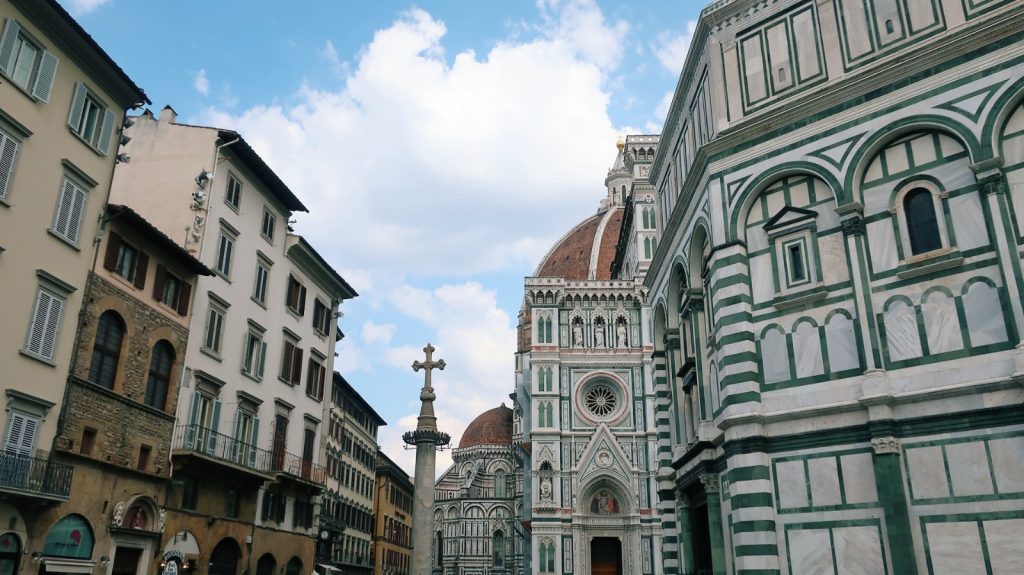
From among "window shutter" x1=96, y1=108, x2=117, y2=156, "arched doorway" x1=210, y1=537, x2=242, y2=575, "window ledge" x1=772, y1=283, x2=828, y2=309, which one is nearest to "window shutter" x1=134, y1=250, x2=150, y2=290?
"window shutter" x1=96, y1=108, x2=117, y2=156

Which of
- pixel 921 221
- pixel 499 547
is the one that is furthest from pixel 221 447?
pixel 499 547

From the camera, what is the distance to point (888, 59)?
17719mm

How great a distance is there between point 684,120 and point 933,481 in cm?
1342

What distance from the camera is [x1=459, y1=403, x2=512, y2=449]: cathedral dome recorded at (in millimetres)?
108875

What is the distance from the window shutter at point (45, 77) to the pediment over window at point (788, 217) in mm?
17944

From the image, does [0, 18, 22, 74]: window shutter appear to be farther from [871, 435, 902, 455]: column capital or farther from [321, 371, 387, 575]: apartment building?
[321, 371, 387, 575]: apartment building

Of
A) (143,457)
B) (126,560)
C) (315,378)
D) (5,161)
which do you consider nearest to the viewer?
(5,161)

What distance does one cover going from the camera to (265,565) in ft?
95.2

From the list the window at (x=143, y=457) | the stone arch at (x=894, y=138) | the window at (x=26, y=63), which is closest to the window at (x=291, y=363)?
the window at (x=143, y=457)

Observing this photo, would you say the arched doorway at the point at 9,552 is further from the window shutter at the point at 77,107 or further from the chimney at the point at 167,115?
the chimney at the point at 167,115

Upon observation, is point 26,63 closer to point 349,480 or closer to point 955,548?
point 955,548

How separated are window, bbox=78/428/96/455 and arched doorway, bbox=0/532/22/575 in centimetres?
271

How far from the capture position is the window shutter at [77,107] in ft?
65.7

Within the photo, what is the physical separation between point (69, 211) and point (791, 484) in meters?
18.7
